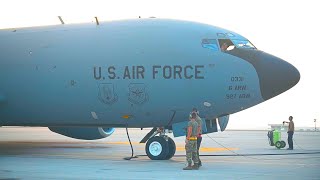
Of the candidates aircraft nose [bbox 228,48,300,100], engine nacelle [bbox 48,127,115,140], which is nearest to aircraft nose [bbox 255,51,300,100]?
aircraft nose [bbox 228,48,300,100]

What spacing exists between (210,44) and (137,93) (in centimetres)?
297

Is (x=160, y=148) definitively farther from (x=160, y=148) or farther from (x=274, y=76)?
(x=274, y=76)

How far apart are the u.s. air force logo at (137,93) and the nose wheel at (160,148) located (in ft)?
4.47

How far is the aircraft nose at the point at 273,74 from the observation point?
21094 mm

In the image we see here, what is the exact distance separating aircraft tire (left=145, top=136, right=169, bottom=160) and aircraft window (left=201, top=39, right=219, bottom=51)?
344 cm

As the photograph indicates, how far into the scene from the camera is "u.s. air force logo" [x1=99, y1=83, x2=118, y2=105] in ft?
Answer: 73.6

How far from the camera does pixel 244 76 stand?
21.2 m

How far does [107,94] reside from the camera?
73.8 feet

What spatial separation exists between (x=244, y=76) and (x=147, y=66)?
3.28 m

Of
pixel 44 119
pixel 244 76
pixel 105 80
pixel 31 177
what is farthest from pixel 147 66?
pixel 31 177

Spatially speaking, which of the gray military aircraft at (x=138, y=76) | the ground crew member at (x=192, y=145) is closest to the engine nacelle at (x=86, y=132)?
the gray military aircraft at (x=138, y=76)

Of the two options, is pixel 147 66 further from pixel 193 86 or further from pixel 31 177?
pixel 31 177

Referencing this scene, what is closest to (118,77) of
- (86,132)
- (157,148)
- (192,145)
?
(157,148)

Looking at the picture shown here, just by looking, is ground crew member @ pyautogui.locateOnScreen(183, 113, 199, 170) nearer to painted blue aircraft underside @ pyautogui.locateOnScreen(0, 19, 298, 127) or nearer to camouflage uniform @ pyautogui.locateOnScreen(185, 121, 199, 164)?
camouflage uniform @ pyautogui.locateOnScreen(185, 121, 199, 164)
